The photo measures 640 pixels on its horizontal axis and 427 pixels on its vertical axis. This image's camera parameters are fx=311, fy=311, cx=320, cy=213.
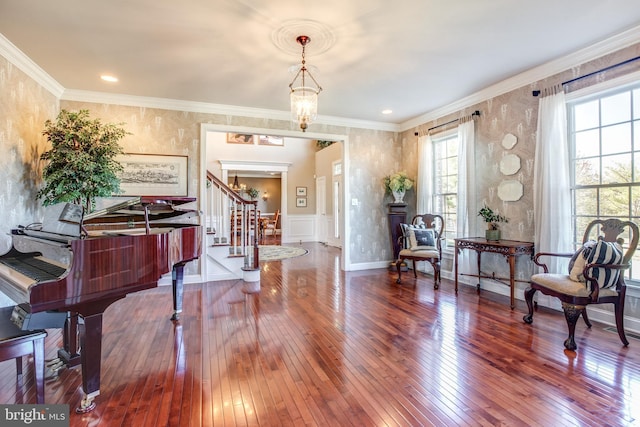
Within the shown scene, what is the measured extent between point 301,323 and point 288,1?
285cm

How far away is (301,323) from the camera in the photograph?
10.3 ft

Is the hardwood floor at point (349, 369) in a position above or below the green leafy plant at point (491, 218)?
below

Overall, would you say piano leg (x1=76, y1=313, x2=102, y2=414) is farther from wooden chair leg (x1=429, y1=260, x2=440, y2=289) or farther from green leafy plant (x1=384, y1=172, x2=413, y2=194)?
green leafy plant (x1=384, y1=172, x2=413, y2=194)

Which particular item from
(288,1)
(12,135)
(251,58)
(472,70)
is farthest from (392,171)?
(12,135)

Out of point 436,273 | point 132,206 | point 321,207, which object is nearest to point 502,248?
point 436,273

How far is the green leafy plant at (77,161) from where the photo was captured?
10.8 feet

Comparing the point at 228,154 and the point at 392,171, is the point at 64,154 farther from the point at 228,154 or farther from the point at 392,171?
the point at 228,154

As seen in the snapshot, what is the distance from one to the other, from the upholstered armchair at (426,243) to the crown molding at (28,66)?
519cm

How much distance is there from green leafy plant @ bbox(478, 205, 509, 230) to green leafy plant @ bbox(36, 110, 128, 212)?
4.69m

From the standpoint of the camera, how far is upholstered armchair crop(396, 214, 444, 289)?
4.60m

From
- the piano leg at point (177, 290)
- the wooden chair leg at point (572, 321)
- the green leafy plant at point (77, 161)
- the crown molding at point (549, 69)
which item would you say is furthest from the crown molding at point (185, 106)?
the wooden chair leg at point (572, 321)

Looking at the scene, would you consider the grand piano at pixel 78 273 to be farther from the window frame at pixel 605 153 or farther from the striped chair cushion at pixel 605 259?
the window frame at pixel 605 153

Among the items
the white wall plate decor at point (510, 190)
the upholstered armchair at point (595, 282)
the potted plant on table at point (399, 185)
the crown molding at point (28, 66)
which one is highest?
the crown molding at point (28, 66)

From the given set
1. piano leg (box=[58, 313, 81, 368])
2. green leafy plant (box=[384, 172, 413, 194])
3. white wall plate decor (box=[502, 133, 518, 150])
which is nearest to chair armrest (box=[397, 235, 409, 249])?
green leafy plant (box=[384, 172, 413, 194])
